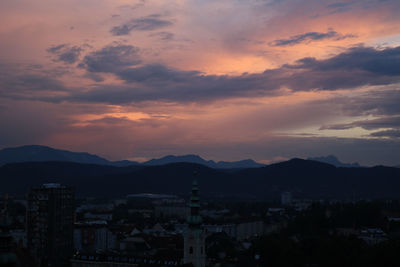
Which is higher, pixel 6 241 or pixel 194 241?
pixel 6 241

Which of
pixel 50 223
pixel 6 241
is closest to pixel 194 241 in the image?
pixel 6 241

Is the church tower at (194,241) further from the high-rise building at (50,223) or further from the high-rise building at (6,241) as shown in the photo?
the high-rise building at (6,241)

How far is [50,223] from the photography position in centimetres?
9700

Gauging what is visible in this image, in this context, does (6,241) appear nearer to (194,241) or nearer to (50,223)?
(194,241)

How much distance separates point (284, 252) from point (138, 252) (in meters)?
28.9

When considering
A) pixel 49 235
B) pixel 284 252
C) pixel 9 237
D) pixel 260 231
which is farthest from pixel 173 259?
pixel 260 231

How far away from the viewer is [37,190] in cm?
10000

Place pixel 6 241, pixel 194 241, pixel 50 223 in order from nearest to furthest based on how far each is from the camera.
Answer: pixel 6 241, pixel 194 241, pixel 50 223

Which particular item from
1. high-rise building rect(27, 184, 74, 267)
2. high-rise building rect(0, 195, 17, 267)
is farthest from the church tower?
high-rise building rect(0, 195, 17, 267)

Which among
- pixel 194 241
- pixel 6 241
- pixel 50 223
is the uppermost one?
pixel 6 241

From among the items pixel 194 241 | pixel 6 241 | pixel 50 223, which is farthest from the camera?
pixel 50 223

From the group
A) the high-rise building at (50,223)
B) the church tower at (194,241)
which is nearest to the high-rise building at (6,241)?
the church tower at (194,241)

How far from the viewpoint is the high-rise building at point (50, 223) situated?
302 ft

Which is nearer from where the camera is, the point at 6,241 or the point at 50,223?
the point at 6,241
